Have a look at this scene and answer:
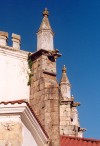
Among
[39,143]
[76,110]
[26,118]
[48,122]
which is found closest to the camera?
[26,118]

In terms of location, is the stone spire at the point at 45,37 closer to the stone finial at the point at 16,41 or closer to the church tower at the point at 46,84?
the church tower at the point at 46,84

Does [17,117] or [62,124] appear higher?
[62,124]

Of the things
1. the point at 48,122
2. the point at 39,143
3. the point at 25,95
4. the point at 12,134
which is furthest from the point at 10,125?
the point at 25,95

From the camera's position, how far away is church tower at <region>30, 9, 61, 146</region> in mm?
12102

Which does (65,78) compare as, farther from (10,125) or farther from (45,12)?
(10,125)

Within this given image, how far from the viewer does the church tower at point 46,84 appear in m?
12.1

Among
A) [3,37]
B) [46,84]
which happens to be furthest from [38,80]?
[3,37]

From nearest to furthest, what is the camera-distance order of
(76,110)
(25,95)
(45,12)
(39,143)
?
1. (39,143)
2. (25,95)
3. (45,12)
4. (76,110)

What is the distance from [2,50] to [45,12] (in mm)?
3087

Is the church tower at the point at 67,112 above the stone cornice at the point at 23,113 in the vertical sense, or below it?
above

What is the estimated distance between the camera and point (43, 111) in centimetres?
1230

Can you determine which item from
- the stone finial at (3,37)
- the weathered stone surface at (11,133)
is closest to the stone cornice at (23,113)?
the weathered stone surface at (11,133)

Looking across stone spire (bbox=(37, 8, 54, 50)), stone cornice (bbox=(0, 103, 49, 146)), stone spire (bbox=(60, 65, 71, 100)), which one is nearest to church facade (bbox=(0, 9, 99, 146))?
stone spire (bbox=(37, 8, 54, 50))

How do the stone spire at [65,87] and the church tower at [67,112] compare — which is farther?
the stone spire at [65,87]
